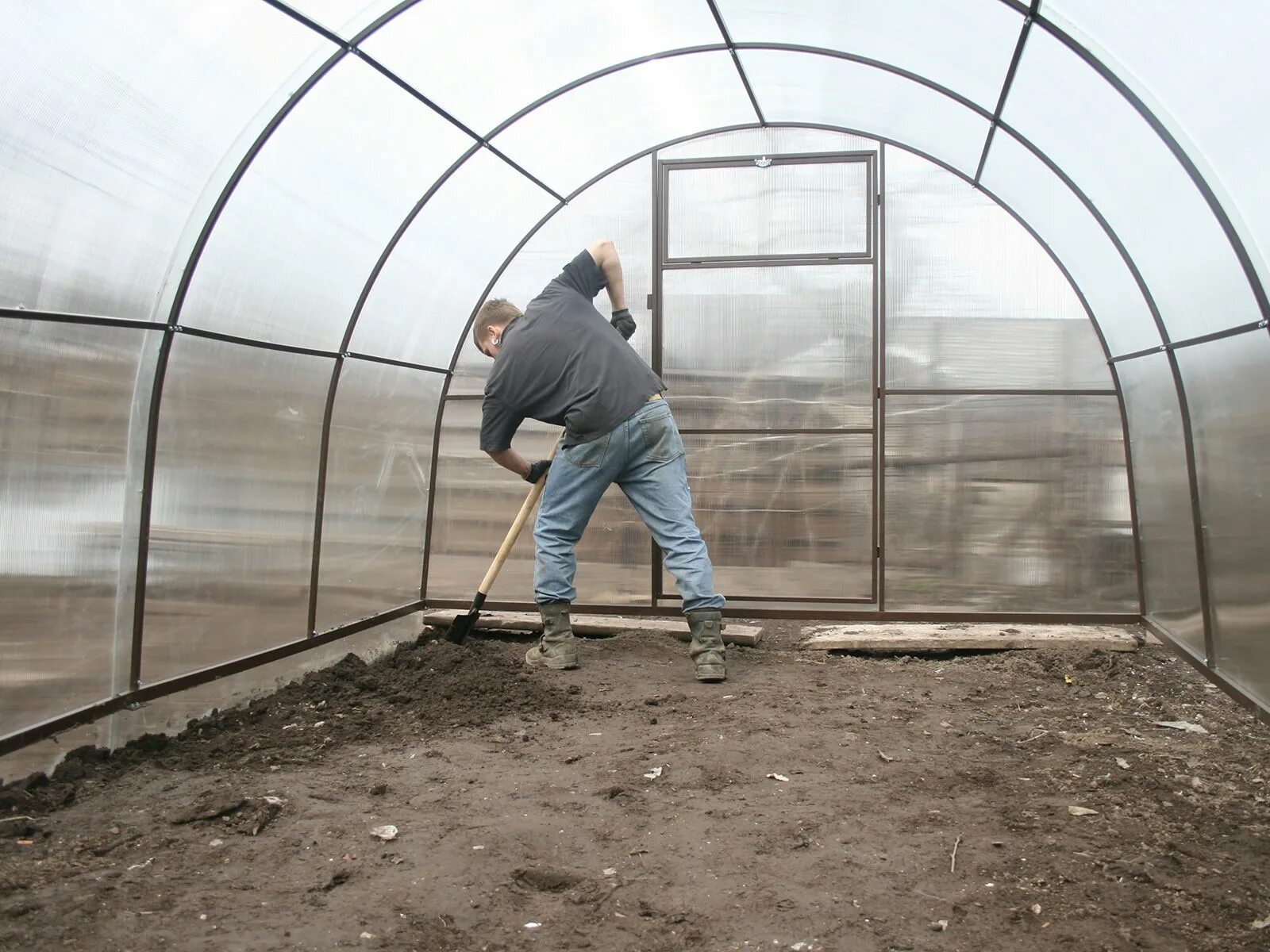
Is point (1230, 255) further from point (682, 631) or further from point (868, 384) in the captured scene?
point (682, 631)

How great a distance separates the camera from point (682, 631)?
562 cm

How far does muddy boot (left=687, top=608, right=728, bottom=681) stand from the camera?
187 inches

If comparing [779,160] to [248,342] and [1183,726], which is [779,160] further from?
[1183,726]

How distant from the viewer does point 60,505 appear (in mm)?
3463

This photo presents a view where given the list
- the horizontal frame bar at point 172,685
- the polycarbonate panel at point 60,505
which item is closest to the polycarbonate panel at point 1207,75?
the polycarbonate panel at point 60,505

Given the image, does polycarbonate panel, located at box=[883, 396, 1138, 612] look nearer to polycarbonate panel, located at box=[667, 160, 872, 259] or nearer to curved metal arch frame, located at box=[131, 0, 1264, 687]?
curved metal arch frame, located at box=[131, 0, 1264, 687]

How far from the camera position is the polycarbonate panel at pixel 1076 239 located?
16.3ft

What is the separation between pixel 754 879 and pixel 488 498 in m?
3.72

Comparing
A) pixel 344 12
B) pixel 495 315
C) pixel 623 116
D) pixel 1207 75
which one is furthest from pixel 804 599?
pixel 344 12

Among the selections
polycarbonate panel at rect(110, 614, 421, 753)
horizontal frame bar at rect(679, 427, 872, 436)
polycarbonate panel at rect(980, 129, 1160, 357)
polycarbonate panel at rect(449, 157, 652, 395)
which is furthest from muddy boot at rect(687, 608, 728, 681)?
polycarbonate panel at rect(980, 129, 1160, 357)

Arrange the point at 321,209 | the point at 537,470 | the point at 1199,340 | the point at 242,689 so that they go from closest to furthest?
the point at 1199,340 < the point at 242,689 < the point at 321,209 < the point at 537,470

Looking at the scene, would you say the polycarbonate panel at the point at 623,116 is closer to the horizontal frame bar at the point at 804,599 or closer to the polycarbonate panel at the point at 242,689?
the horizontal frame bar at the point at 804,599

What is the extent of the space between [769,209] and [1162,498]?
2629 millimetres

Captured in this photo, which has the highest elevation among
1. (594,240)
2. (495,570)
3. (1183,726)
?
(594,240)
